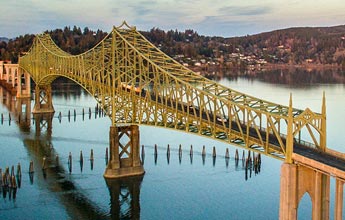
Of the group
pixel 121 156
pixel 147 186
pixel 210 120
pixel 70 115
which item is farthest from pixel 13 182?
pixel 70 115

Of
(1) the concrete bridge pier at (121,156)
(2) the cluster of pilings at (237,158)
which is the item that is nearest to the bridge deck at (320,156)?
(2) the cluster of pilings at (237,158)

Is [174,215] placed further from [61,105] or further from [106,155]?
[61,105]

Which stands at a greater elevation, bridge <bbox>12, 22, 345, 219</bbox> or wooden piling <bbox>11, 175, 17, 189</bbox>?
bridge <bbox>12, 22, 345, 219</bbox>

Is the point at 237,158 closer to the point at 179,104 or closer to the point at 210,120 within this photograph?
the point at 179,104

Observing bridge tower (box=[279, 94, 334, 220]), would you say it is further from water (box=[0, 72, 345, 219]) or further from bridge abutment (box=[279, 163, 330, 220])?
water (box=[0, 72, 345, 219])

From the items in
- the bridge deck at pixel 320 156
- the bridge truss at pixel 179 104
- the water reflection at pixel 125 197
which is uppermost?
the bridge truss at pixel 179 104

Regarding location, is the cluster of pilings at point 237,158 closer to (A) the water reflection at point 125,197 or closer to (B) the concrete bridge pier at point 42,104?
(A) the water reflection at point 125,197

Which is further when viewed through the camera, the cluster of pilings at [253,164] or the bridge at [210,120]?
the cluster of pilings at [253,164]

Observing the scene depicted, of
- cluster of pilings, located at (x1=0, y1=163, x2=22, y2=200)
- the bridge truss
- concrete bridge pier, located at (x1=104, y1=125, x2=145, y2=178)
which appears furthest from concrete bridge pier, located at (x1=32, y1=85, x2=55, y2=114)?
cluster of pilings, located at (x1=0, y1=163, x2=22, y2=200)
